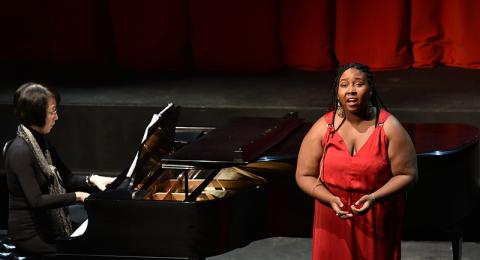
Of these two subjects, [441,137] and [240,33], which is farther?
[240,33]

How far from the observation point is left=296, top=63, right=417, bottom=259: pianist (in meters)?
3.57

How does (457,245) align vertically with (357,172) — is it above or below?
below

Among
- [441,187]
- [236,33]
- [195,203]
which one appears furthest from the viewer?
[236,33]

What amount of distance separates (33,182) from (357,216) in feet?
5.16

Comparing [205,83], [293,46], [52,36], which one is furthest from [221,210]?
[52,36]

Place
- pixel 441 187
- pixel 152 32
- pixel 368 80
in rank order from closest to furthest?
pixel 368 80
pixel 441 187
pixel 152 32

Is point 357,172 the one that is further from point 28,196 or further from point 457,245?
point 457,245

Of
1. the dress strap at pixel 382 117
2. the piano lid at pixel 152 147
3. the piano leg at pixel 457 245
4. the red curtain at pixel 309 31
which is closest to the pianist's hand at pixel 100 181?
the piano lid at pixel 152 147

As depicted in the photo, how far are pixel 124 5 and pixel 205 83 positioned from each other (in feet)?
3.47

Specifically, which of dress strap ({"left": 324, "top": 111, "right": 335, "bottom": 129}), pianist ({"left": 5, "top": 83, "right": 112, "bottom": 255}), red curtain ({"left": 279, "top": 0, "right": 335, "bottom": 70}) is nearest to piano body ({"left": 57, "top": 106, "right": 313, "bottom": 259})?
pianist ({"left": 5, "top": 83, "right": 112, "bottom": 255})

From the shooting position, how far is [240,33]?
7629mm

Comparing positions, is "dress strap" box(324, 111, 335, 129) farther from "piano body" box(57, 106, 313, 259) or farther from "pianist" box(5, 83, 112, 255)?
"pianist" box(5, 83, 112, 255)

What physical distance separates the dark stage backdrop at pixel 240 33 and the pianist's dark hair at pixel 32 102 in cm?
329

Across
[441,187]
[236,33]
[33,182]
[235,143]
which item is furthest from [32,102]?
[236,33]
